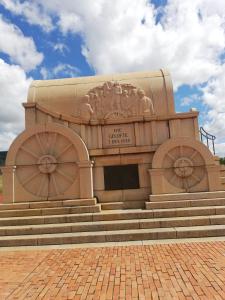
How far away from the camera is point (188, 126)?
1125 cm

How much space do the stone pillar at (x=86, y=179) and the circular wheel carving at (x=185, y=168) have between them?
291cm

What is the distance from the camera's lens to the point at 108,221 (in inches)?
363

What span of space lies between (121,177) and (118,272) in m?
5.78

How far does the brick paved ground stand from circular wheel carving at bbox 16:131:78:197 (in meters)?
3.63

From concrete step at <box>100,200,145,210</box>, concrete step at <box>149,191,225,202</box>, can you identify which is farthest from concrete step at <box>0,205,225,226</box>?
concrete step at <box>100,200,145,210</box>

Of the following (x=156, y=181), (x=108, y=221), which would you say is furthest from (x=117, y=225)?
(x=156, y=181)

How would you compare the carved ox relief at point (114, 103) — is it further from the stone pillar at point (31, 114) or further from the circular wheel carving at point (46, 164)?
the stone pillar at point (31, 114)

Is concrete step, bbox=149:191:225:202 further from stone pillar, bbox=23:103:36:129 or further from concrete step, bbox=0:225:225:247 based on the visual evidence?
stone pillar, bbox=23:103:36:129

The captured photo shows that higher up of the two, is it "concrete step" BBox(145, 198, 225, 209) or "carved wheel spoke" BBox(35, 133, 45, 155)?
"carved wheel spoke" BBox(35, 133, 45, 155)

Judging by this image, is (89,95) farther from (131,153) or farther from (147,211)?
(147,211)

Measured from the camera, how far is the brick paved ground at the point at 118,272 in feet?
15.1

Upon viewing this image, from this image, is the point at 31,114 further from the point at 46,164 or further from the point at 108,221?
the point at 108,221

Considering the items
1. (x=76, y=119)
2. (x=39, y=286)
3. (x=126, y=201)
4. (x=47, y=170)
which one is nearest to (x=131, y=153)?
(x=126, y=201)

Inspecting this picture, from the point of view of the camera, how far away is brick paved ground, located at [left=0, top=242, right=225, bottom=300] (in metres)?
4.61
